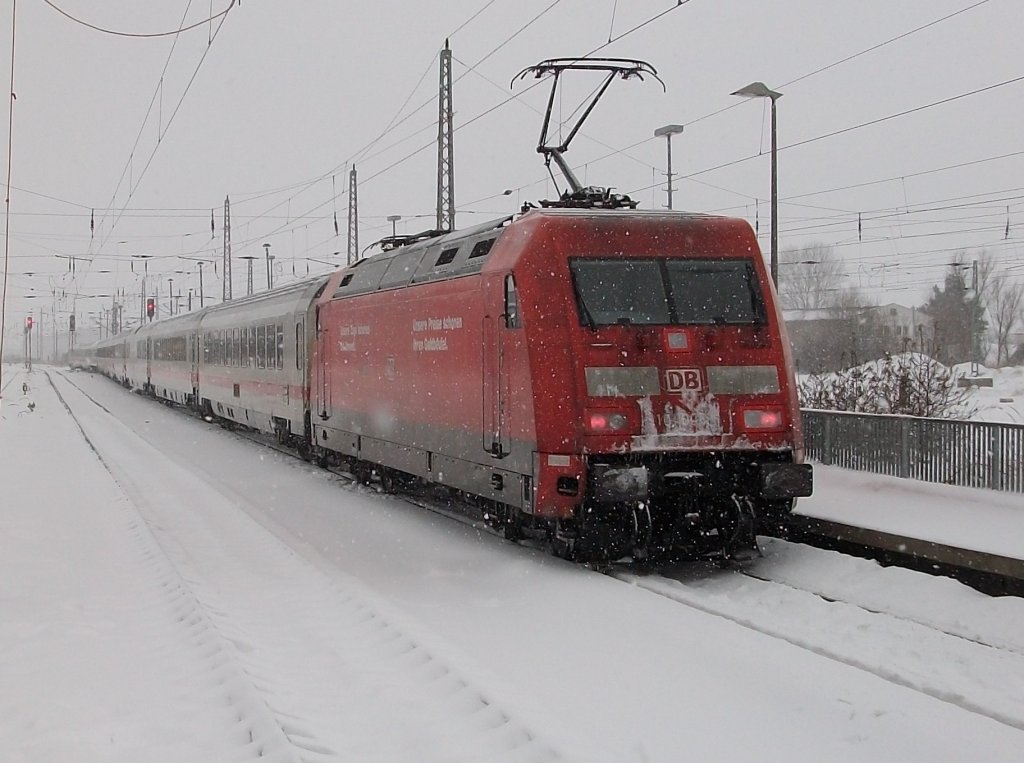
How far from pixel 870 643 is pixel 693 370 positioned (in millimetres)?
3030

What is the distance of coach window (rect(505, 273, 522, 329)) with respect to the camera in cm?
913

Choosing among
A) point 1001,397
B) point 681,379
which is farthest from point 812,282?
point 681,379

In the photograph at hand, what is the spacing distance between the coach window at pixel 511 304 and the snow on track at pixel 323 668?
2.68m

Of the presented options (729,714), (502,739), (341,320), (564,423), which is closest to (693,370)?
(564,423)

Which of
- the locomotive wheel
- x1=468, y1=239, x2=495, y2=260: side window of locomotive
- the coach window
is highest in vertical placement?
x1=468, y1=239, x2=495, y2=260: side window of locomotive

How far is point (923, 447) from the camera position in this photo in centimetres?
1220

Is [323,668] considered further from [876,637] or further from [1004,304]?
[1004,304]

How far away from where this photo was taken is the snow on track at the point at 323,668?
4.96 metres

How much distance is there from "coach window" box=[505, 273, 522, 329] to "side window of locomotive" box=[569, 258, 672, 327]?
1.84 ft

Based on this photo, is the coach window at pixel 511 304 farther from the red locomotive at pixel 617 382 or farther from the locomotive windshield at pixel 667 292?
the locomotive windshield at pixel 667 292

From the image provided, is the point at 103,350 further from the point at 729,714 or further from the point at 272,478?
the point at 729,714

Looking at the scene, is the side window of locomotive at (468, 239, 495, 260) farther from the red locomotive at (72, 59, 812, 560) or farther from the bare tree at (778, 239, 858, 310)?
the bare tree at (778, 239, 858, 310)

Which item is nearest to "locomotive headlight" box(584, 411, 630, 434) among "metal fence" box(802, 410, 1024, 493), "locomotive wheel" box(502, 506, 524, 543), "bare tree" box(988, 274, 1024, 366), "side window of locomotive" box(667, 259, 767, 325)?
"side window of locomotive" box(667, 259, 767, 325)

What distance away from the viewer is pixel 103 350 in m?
67.6
